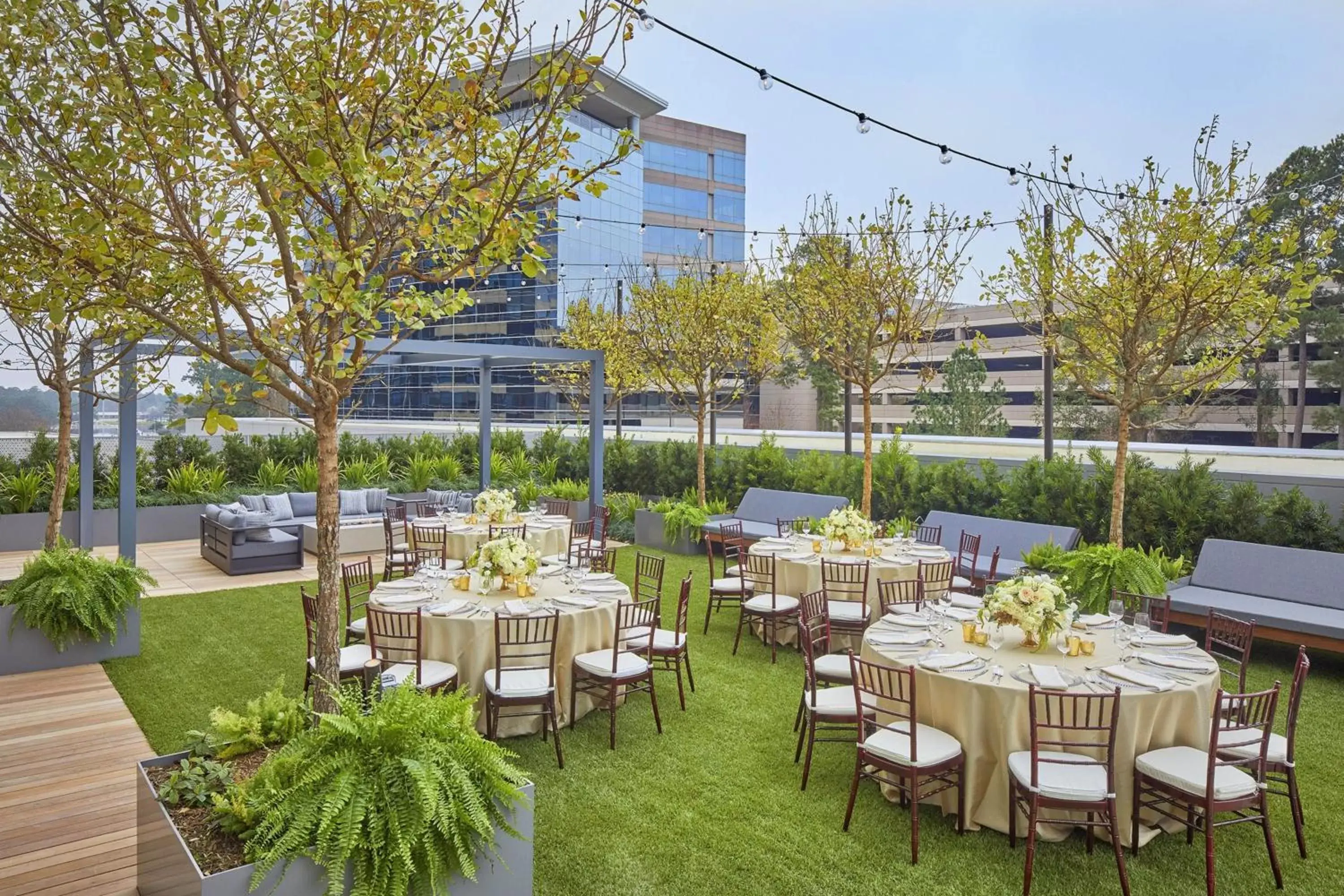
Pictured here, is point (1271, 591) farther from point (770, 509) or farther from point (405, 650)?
point (405, 650)

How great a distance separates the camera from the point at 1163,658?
16.1ft

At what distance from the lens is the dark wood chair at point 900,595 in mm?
6582

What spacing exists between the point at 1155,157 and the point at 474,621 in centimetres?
724

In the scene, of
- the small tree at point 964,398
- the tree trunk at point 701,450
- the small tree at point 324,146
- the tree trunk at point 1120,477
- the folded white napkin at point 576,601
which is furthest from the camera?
the small tree at point 964,398

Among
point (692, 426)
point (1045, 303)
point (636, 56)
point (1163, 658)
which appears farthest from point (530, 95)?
point (692, 426)

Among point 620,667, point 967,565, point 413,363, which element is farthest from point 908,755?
point 413,363

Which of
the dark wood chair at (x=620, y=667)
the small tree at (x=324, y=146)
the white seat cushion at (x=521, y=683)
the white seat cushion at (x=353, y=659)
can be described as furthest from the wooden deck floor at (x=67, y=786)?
the dark wood chair at (x=620, y=667)

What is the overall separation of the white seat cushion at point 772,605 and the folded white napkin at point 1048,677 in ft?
9.34

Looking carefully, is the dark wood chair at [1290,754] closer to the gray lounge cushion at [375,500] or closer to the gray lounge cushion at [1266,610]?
the gray lounge cushion at [1266,610]

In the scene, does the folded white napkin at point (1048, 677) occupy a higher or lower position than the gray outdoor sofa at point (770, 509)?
lower

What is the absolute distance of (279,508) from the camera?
43.4 feet

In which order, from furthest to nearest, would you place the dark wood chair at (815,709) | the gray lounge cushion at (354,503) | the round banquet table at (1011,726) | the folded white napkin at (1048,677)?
the gray lounge cushion at (354,503) → the dark wood chair at (815,709) → the folded white napkin at (1048,677) → the round banquet table at (1011,726)

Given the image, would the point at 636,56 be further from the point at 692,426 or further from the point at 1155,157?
the point at 692,426

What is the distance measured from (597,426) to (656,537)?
76.4 inches
